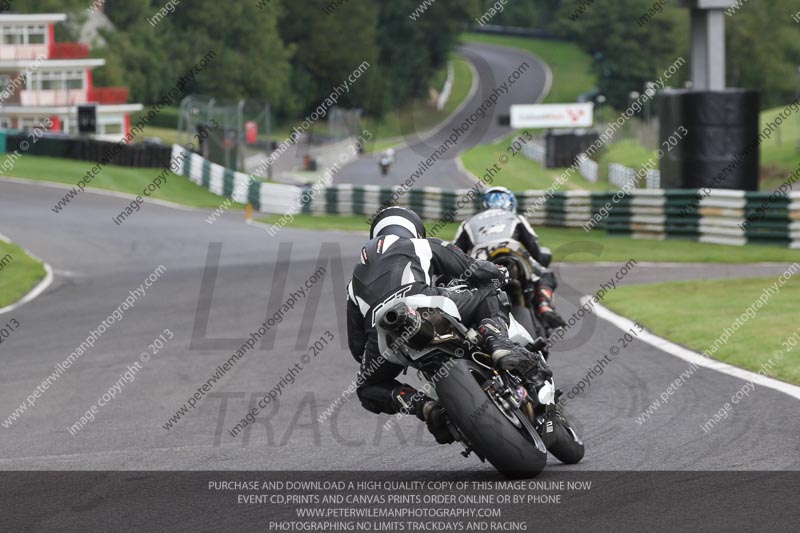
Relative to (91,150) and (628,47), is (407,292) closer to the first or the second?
(91,150)

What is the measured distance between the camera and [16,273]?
22.2m

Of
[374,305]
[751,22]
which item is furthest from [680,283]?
[751,22]

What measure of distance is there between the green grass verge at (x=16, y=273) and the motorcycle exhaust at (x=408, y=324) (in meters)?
13.3

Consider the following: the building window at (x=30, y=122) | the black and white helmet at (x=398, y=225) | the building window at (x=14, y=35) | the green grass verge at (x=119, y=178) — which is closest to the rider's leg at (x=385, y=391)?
the black and white helmet at (x=398, y=225)

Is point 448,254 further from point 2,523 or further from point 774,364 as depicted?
Result: point 774,364

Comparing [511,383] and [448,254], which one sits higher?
[448,254]

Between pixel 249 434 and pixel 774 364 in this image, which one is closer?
pixel 249 434

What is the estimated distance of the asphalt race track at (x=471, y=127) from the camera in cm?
5922

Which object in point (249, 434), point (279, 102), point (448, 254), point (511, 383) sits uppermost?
point (279, 102)

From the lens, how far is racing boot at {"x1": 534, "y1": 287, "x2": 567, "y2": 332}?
10641mm

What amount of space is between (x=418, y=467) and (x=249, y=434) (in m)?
1.89

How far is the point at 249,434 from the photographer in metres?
8.84

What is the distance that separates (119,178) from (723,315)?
110 ft

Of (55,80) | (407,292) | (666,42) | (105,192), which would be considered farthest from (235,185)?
(666,42)
